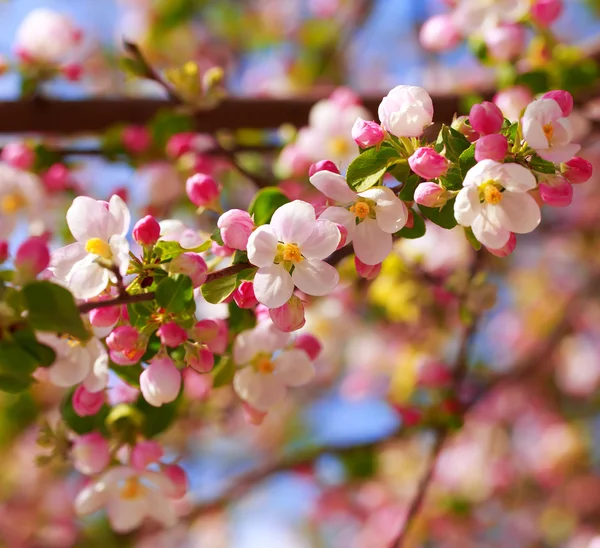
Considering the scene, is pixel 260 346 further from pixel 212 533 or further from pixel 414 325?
pixel 212 533

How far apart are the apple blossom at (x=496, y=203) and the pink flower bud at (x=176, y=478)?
529mm

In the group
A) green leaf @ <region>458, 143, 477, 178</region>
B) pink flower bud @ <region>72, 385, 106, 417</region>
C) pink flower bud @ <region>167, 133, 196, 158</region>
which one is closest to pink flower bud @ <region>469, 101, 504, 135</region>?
green leaf @ <region>458, 143, 477, 178</region>

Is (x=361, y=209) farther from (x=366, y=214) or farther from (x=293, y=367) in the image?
(x=293, y=367)

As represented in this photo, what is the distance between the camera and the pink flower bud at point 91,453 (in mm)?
905

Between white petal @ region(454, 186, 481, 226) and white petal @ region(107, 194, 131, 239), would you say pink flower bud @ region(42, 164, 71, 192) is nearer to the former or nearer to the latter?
white petal @ region(107, 194, 131, 239)

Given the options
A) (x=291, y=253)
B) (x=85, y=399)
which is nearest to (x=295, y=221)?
(x=291, y=253)

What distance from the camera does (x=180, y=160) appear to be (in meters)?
1.42

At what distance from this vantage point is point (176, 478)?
3.11 feet

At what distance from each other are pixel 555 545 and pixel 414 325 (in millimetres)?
1421

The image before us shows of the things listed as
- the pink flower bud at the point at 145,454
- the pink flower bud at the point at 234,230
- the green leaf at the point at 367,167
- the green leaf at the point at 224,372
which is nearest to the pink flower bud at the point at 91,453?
the pink flower bud at the point at 145,454

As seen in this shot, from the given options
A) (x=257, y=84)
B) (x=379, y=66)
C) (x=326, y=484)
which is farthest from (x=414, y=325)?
(x=379, y=66)

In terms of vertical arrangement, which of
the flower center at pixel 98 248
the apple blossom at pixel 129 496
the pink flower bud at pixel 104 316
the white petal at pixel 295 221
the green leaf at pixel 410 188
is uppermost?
the green leaf at pixel 410 188

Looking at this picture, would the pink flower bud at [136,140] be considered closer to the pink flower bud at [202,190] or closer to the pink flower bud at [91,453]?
the pink flower bud at [202,190]

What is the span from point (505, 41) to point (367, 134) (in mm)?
636
